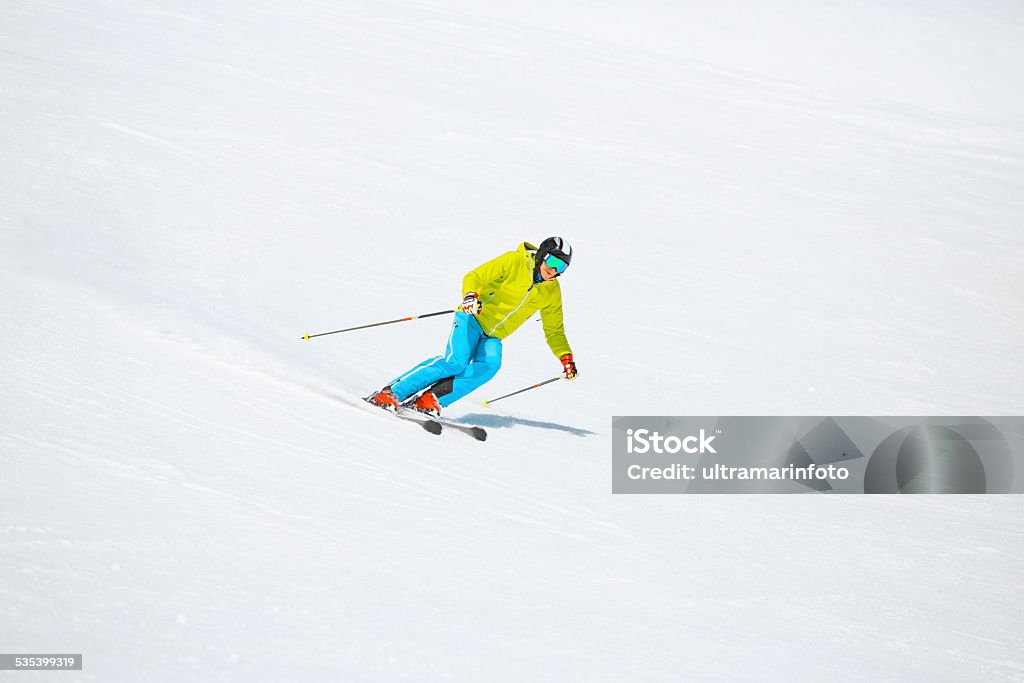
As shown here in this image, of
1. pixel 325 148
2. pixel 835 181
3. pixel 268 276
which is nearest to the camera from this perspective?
pixel 268 276

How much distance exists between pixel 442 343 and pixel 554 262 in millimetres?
2485

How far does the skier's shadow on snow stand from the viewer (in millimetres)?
6490

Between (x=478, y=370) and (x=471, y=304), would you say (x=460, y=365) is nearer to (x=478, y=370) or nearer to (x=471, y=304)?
(x=478, y=370)

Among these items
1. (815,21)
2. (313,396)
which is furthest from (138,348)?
(815,21)

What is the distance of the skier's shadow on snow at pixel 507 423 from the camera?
256 inches

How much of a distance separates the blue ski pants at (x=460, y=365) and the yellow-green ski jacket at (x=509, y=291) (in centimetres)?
9

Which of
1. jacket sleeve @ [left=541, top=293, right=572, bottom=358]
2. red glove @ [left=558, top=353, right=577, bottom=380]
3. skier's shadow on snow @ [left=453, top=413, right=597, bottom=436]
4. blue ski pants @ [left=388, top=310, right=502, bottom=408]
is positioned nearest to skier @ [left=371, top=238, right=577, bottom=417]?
blue ski pants @ [left=388, top=310, right=502, bottom=408]

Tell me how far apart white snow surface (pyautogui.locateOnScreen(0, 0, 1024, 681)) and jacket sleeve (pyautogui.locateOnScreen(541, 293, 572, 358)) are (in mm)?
658

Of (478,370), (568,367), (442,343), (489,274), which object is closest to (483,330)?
(478,370)

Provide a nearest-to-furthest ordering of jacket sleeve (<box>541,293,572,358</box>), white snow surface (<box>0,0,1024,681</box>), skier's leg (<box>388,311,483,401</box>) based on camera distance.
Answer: white snow surface (<box>0,0,1024,681</box>), skier's leg (<box>388,311,483,401</box>), jacket sleeve (<box>541,293,572,358</box>)

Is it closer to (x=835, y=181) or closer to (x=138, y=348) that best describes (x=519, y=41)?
(x=835, y=181)

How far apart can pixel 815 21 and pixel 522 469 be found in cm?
2743

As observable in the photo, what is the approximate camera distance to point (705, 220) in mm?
13102

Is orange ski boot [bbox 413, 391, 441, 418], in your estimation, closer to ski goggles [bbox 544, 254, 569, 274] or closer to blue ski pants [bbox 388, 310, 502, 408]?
blue ski pants [bbox 388, 310, 502, 408]
